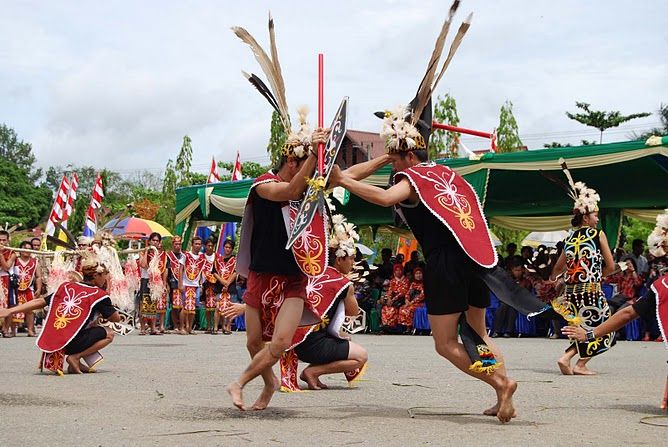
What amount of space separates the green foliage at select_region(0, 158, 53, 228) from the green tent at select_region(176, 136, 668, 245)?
39993 millimetres

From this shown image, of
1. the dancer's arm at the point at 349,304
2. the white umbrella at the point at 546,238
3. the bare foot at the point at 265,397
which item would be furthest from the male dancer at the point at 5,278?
the white umbrella at the point at 546,238

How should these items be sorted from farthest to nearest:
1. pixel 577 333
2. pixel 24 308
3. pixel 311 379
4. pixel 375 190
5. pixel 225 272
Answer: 1. pixel 225 272
2. pixel 311 379
3. pixel 24 308
4. pixel 577 333
5. pixel 375 190

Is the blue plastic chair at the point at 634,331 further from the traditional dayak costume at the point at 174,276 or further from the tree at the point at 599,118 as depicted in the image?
the tree at the point at 599,118

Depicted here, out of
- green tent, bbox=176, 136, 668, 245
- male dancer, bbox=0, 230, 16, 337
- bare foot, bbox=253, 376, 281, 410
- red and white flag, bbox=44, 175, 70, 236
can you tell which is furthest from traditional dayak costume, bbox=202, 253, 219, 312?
bare foot, bbox=253, 376, 281, 410

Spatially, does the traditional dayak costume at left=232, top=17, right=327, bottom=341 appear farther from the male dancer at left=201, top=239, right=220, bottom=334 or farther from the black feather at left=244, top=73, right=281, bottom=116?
the male dancer at left=201, top=239, right=220, bottom=334

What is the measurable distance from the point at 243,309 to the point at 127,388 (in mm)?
1784

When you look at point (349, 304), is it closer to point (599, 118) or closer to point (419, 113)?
point (419, 113)

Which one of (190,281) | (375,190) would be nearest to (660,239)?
(375,190)

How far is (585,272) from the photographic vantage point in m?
9.98

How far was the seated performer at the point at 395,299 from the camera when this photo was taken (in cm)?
1866

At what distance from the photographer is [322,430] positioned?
584 centimetres

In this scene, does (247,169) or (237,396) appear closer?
(237,396)

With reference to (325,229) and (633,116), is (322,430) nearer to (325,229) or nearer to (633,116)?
(325,229)

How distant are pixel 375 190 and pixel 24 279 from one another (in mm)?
13476
